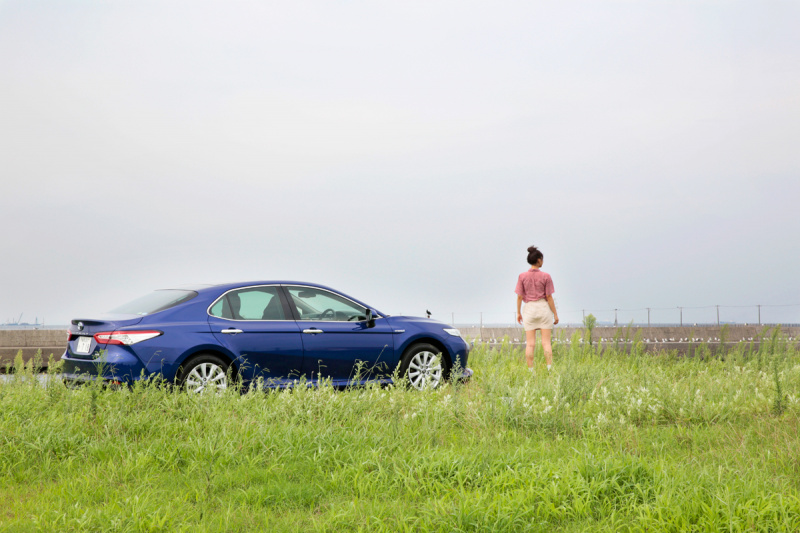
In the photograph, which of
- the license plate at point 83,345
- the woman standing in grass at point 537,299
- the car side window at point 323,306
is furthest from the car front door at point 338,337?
the woman standing in grass at point 537,299

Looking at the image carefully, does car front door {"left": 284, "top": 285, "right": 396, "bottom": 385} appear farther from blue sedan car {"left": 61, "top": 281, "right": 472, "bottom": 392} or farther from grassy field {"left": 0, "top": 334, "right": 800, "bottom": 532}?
grassy field {"left": 0, "top": 334, "right": 800, "bottom": 532}

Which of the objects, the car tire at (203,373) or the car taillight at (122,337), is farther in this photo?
the car tire at (203,373)

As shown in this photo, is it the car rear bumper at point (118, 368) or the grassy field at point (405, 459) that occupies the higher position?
the car rear bumper at point (118, 368)

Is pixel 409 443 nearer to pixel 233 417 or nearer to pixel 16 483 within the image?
pixel 233 417

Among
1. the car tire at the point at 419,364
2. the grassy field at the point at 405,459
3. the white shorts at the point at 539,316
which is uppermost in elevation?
the white shorts at the point at 539,316

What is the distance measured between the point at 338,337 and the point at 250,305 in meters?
1.18

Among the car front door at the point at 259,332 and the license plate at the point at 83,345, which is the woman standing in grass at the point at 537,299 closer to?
the car front door at the point at 259,332

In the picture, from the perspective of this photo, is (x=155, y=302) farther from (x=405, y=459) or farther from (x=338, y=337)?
(x=405, y=459)

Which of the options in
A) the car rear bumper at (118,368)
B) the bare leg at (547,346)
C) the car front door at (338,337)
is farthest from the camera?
the bare leg at (547,346)

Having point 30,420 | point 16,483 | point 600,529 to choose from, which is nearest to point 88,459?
point 16,483

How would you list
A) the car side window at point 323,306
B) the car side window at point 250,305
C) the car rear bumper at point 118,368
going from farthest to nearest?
the car side window at point 323,306
the car side window at point 250,305
the car rear bumper at point 118,368

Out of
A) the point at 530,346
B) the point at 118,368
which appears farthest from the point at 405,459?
the point at 530,346

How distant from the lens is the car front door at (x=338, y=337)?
801 cm

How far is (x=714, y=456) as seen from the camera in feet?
16.3
